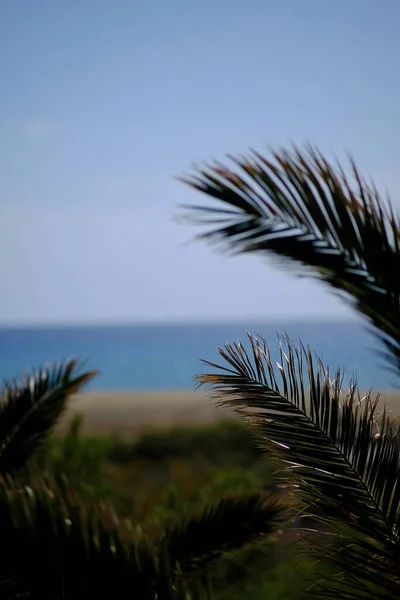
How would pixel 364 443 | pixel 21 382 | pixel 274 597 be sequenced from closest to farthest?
pixel 364 443 < pixel 21 382 < pixel 274 597

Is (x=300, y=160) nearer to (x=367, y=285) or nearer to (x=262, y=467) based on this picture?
(x=367, y=285)

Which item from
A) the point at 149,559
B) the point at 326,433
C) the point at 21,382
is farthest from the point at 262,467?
the point at 326,433

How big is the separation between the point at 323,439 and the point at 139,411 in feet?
73.3

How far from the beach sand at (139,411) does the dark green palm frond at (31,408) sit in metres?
12.6

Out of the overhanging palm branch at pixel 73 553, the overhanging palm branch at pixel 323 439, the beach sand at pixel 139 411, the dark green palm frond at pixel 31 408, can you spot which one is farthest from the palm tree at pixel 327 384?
the beach sand at pixel 139 411

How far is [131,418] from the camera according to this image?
22.1 m

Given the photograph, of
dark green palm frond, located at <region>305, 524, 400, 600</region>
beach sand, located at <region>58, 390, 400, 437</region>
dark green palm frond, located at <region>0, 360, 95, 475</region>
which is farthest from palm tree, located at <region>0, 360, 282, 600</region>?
beach sand, located at <region>58, 390, 400, 437</region>

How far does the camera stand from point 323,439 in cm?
235

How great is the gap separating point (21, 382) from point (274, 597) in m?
2.82

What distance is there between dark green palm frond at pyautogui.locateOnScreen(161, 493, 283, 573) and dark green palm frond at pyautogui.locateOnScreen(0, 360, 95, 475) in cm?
113

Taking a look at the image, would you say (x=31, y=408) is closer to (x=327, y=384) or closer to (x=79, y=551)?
(x=79, y=551)

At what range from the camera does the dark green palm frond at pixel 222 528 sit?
144 inches

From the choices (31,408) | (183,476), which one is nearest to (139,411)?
(183,476)

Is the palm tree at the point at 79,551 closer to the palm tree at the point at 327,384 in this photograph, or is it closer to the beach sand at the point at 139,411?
the palm tree at the point at 327,384
